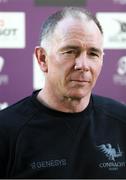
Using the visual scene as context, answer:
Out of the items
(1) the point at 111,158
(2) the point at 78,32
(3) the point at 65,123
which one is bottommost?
(1) the point at 111,158

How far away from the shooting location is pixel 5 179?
1521 millimetres

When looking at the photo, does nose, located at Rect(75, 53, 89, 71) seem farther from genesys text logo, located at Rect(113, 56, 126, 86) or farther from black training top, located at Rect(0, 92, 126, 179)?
genesys text logo, located at Rect(113, 56, 126, 86)

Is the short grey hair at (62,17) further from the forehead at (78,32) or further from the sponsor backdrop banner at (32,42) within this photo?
the sponsor backdrop banner at (32,42)

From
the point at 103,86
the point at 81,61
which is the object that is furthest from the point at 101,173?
the point at 103,86

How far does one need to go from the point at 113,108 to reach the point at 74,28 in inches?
13.7

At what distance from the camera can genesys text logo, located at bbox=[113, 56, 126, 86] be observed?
3316 mm

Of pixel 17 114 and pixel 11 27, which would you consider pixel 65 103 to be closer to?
pixel 17 114

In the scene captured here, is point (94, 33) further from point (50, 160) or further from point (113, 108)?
point (50, 160)

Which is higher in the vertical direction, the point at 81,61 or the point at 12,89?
the point at 81,61

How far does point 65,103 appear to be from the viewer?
1634 millimetres

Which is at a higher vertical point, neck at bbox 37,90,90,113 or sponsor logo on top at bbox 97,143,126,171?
neck at bbox 37,90,90,113

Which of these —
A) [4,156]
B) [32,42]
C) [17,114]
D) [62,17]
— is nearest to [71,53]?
[62,17]

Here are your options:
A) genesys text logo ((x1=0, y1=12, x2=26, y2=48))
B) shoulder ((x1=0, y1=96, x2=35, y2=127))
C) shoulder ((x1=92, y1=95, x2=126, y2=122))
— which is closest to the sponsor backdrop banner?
genesys text logo ((x1=0, y1=12, x2=26, y2=48))

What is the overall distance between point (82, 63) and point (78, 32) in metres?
0.10
